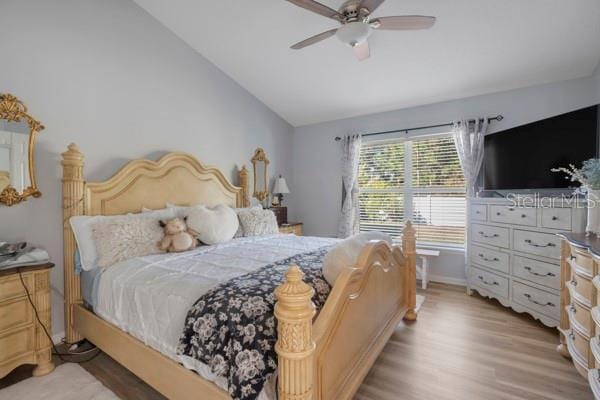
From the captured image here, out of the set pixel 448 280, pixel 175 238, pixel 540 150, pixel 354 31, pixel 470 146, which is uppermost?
pixel 354 31

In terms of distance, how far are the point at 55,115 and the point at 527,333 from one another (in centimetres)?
440

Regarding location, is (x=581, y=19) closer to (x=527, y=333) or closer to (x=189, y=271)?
(x=527, y=333)

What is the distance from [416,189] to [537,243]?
161 centimetres

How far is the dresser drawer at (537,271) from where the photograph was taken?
2328mm

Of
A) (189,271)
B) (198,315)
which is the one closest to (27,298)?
(189,271)

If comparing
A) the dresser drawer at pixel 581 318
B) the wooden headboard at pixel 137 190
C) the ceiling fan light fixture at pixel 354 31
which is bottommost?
the dresser drawer at pixel 581 318

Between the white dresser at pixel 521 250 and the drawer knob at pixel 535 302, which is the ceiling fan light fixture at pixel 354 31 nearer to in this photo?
the white dresser at pixel 521 250

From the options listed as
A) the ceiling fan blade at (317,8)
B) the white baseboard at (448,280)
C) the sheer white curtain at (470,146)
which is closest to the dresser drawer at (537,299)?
the white baseboard at (448,280)

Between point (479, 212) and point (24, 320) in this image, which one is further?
point (479, 212)

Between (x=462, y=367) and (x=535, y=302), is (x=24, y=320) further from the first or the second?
(x=535, y=302)

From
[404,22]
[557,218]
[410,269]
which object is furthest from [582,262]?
[404,22]

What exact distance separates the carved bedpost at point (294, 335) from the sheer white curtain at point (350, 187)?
3.34m

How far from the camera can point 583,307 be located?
172 centimetres

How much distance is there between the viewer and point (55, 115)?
2318mm
